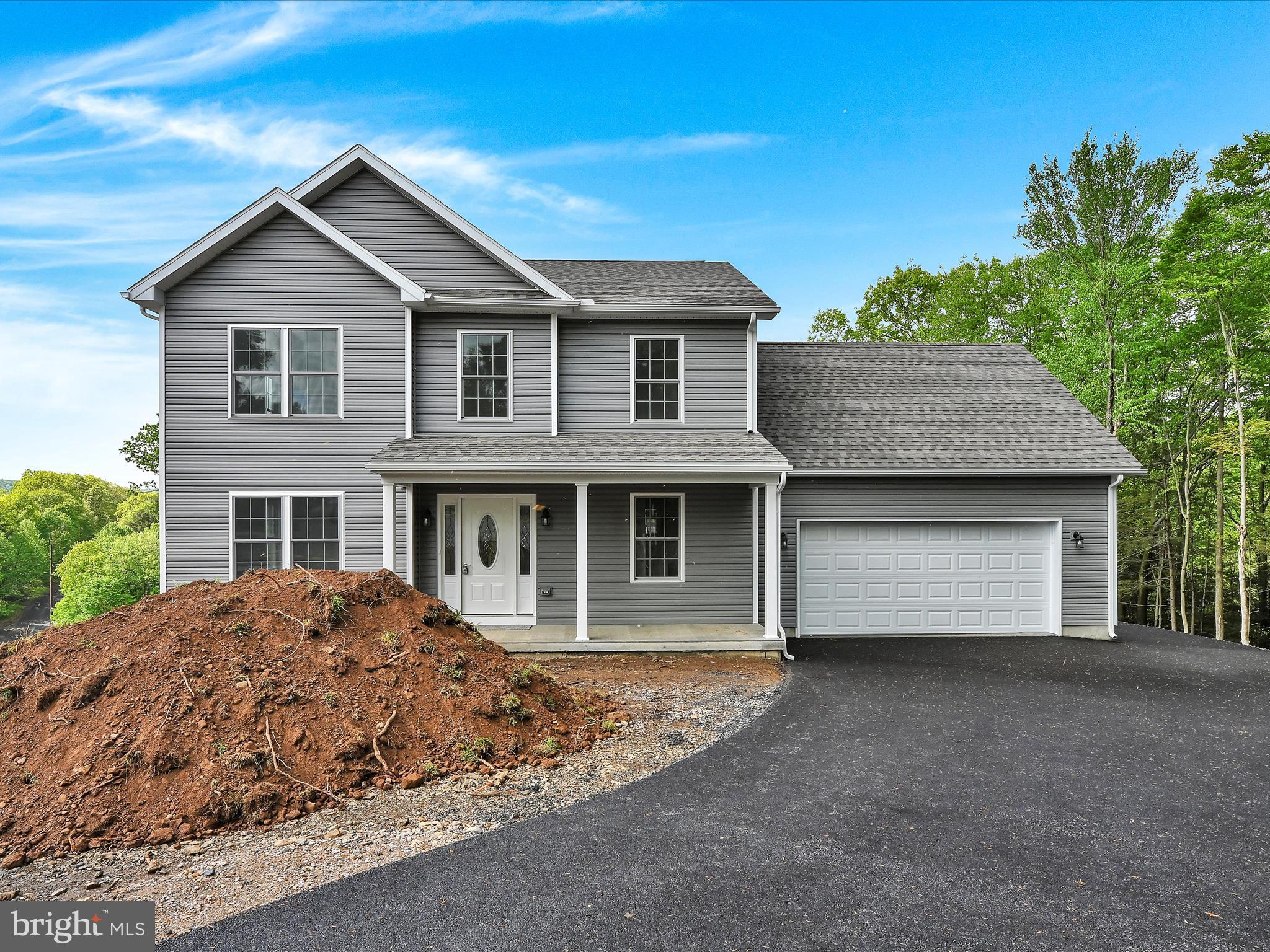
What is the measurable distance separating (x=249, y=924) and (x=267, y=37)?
18.2 metres

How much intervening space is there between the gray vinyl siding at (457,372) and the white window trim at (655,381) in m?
1.43

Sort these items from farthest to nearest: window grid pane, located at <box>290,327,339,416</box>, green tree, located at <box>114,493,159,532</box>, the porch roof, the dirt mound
Result: green tree, located at <box>114,493,159,532</box> → window grid pane, located at <box>290,327,339,416</box> → the porch roof → the dirt mound

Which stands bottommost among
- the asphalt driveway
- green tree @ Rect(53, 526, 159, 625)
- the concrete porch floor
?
green tree @ Rect(53, 526, 159, 625)

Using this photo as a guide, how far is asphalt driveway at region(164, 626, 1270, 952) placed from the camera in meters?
3.18

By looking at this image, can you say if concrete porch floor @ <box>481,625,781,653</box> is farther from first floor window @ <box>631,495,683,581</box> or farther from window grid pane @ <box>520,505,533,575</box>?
window grid pane @ <box>520,505,533,575</box>

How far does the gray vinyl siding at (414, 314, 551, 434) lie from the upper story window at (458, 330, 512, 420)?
0.26 feet

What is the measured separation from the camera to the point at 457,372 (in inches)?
423

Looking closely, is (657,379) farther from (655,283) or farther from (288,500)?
(288,500)

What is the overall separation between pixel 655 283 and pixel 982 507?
23.6ft

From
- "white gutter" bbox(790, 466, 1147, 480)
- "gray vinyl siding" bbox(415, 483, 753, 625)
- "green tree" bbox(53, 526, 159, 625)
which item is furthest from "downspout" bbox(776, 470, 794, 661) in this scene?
"green tree" bbox(53, 526, 159, 625)

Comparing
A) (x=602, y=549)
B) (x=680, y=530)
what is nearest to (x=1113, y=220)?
(x=680, y=530)

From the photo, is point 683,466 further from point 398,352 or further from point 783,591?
point 398,352

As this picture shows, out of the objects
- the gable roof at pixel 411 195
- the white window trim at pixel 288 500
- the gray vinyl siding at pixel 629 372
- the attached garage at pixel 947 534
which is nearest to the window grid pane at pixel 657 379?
the gray vinyl siding at pixel 629 372

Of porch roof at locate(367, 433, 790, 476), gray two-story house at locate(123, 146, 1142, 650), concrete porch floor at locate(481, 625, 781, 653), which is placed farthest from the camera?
gray two-story house at locate(123, 146, 1142, 650)
